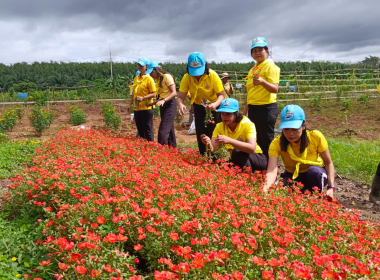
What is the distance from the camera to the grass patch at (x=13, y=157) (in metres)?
5.36

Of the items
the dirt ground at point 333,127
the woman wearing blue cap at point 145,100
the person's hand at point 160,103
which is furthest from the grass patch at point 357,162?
the woman wearing blue cap at point 145,100

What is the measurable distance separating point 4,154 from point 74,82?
24.2 m

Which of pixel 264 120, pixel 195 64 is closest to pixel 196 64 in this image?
pixel 195 64

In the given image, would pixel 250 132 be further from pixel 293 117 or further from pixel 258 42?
pixel 258 42

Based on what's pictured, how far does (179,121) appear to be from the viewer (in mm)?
11250

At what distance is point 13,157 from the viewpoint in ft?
20.1

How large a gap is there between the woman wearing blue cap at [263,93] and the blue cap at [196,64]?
0.61 metres

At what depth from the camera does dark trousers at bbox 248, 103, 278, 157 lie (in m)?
4.17

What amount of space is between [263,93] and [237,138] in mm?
685

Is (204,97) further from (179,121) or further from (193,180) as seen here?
(179,121)

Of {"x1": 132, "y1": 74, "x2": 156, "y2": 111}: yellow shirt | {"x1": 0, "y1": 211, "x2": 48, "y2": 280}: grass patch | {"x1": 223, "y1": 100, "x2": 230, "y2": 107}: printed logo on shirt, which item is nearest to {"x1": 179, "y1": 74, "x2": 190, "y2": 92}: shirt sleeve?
{"x1": 223, "y1": 100, "x2": 230, "y2": 107}: printed logo on shirt

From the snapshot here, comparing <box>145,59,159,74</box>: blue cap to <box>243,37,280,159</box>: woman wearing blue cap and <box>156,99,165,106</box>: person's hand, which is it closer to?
<box>156,99,165,106</box>: person's hand

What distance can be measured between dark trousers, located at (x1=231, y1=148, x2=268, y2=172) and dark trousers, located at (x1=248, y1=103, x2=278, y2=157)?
308 millimetres

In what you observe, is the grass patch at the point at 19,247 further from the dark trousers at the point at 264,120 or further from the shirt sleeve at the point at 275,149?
the dark trousers at the point at 264,120
